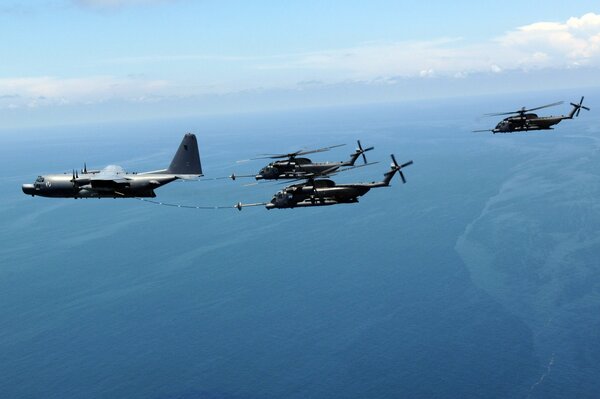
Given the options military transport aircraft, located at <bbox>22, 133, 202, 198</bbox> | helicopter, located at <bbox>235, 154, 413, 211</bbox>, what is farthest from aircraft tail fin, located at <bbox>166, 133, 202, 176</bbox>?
helicopter, located at <bbox>235, 154, 413, 211</bbox>

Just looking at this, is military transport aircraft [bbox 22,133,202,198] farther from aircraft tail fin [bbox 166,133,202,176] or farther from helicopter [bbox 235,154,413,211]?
helicopter [bbox 235,154,413,211]

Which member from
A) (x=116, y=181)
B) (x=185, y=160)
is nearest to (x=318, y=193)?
(x=185, y=160)

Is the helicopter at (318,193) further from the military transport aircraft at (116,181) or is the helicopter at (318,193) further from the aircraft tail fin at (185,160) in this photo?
the military transport aircraft at (116,181)

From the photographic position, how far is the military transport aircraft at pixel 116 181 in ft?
220

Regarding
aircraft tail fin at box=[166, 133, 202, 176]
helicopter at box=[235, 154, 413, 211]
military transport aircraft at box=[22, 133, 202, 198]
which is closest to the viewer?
military transport aircraft at box=[22, 133, 202, 198]

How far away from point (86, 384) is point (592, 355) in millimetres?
141302

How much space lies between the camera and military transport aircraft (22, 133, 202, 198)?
67062mm

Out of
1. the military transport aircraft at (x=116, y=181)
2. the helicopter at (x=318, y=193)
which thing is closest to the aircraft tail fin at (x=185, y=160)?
the military transport aircraft at (x=116, y=181)

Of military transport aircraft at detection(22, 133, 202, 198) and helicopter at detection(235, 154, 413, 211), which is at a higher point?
military transport aircraft at detection(22, 133, 202, 198)

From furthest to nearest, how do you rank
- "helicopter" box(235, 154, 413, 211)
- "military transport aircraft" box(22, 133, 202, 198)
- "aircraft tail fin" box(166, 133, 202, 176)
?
"aircraft tail fin" box(166, 133, 202, 176)
"helicopter" box(235, 154, 413, 211)
"military transport aircraft" box(22, 133, 202, 198)

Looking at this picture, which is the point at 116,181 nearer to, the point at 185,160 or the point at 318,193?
the point at 185,160

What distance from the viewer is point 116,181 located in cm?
6644

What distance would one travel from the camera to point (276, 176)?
8856cm

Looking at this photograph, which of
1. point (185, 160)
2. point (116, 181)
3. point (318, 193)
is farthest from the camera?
point (185, 160)
